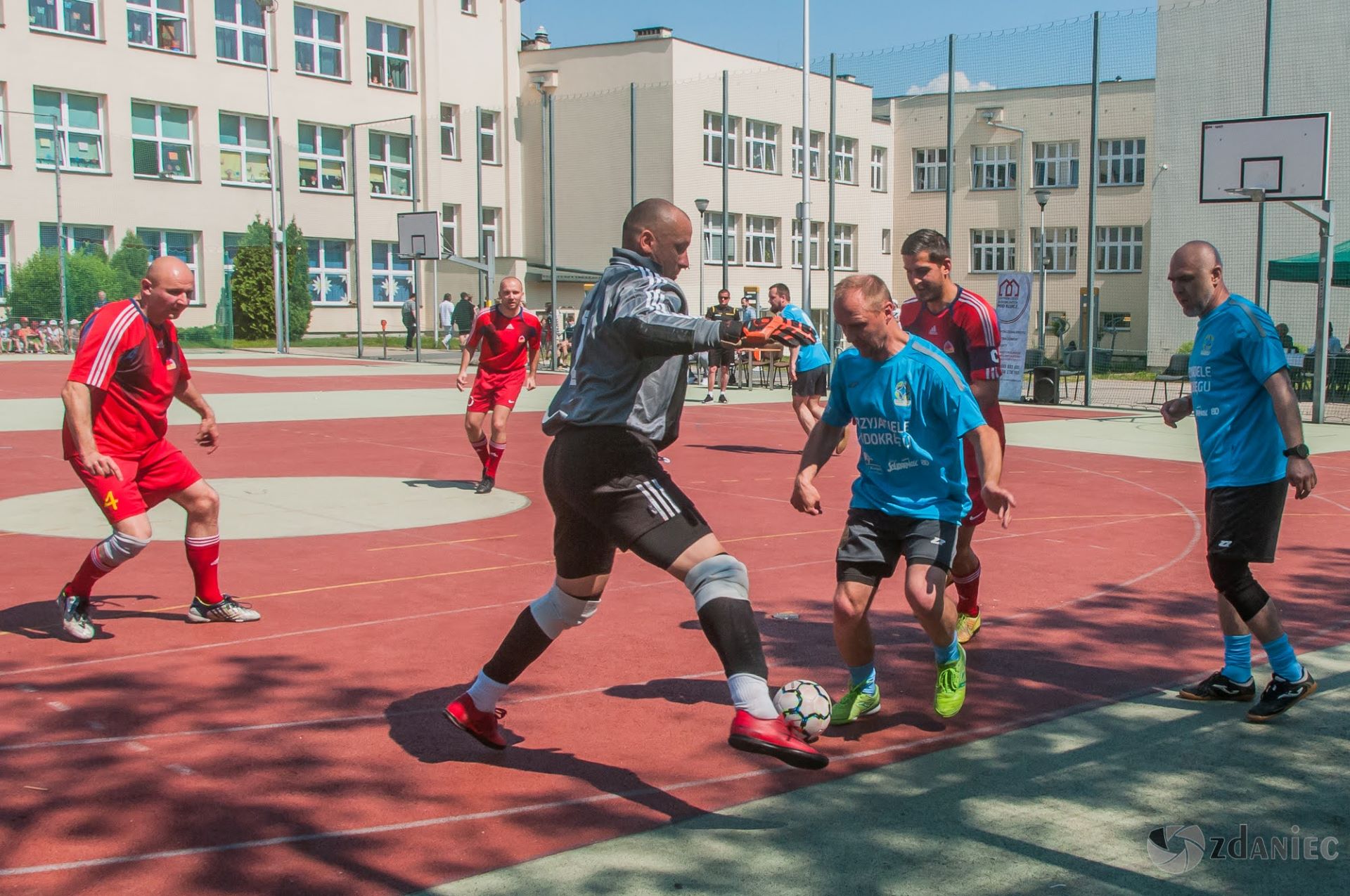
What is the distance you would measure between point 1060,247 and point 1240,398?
40.2m

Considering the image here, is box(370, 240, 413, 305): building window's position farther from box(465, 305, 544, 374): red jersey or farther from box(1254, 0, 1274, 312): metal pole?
box(465, 305, 544, 374): red jersey

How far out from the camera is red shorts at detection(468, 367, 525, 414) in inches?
477

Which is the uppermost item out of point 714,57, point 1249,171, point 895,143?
point 714,57

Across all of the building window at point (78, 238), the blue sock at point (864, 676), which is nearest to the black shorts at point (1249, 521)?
the blue sock at point (864, 676)

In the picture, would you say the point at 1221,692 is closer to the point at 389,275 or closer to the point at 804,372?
the point at 804,372

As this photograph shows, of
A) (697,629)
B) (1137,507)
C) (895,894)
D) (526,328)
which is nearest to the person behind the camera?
(895,894)

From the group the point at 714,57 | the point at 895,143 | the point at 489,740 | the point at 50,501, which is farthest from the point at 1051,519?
the point at 714,57

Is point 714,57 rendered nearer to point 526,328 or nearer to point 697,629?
point 526,328

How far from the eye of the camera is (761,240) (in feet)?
164

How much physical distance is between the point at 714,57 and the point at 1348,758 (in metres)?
46.2

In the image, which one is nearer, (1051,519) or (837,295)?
(837,295)

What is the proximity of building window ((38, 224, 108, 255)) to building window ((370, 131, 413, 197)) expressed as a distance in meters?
10.4

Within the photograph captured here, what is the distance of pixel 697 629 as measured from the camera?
6.84m

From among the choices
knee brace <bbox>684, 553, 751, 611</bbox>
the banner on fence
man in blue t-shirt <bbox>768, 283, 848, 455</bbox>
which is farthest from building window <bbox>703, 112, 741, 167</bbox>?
knee brace <bbox>684, 553, 751, 611</bbox>
